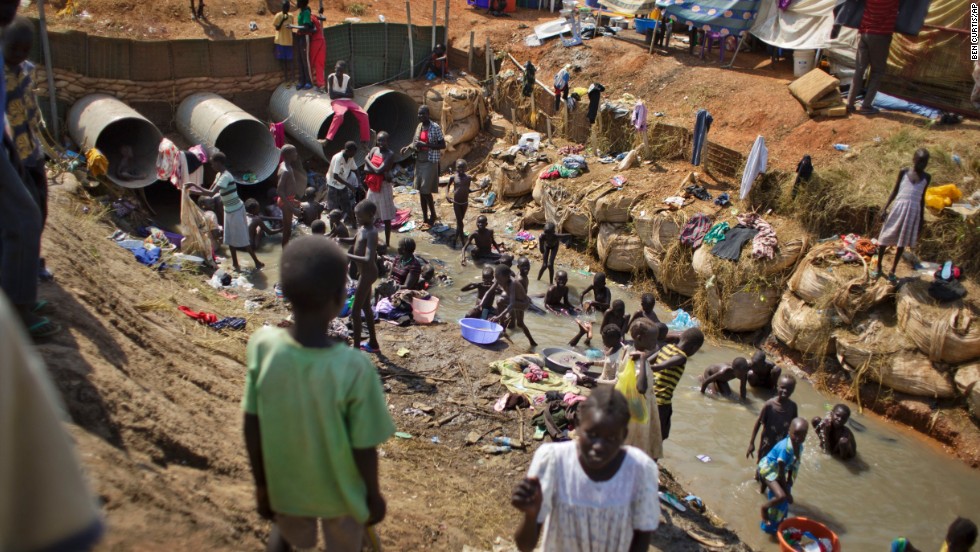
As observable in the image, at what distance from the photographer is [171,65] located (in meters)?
13.1

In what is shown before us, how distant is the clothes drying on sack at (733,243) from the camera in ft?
31.4

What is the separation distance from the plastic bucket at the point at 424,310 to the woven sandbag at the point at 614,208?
319 cm

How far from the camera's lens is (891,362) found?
8.19 metres

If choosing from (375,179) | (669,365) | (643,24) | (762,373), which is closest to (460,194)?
(375,179)

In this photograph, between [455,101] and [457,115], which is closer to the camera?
[455,101]

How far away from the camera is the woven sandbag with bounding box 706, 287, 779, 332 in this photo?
9.38m

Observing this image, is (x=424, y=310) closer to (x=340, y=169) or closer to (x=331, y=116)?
(x=340, y=169)

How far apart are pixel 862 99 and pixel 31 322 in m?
12.3

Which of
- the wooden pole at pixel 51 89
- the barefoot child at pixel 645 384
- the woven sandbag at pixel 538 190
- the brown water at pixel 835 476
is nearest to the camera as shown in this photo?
the barefoot child at pixel 645 384

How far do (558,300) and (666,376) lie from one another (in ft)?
13.7

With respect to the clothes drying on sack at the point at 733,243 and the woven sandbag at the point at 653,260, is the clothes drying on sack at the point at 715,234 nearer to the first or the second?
the clothes drying on sack at the point at 733,243

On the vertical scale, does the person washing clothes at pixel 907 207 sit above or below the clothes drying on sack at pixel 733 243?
above

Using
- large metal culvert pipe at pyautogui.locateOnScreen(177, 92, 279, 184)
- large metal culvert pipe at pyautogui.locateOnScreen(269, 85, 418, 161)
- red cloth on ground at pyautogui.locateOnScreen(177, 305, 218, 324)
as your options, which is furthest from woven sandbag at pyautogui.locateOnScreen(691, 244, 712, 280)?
large metal culvert pipe at pyautogui.locateOnScreen(177, 92, 279, 184)

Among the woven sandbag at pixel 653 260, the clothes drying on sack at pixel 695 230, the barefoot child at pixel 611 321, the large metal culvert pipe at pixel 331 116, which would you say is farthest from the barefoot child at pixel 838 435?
the large metal culvert pipe at pixel 331 116
